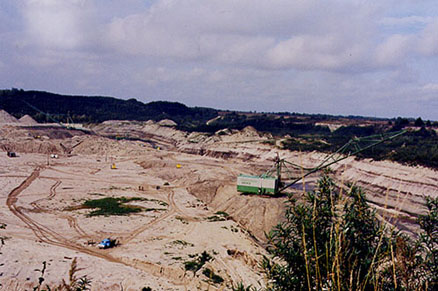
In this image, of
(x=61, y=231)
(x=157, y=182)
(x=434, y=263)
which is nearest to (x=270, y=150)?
(x=157, y=182)

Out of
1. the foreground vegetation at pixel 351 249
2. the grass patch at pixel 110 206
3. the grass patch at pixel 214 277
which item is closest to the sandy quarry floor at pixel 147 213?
the grass patch at pixel 214 277

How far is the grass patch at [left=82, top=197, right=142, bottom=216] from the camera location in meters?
42.5

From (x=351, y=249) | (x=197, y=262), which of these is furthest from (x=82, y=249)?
(x=351, y=249)

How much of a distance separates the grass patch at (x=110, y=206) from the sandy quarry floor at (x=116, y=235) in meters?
1.72

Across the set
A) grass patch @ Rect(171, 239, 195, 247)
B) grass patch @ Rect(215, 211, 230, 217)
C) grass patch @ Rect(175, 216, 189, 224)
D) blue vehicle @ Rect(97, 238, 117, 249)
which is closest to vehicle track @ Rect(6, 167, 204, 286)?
blue vehicle @ Rect(97, 238, 117, 249)

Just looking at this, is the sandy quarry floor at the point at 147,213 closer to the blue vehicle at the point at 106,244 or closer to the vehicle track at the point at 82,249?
the vehicle track at the point at 82,249

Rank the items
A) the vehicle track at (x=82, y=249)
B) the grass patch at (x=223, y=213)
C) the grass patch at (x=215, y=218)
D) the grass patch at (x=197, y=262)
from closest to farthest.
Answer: the vehicle track at (x=82, y=249) → the grass patch at (x=197, y=262) → the grass patch at (x=215, y=218) → the grass patch at (x=223, y=213)

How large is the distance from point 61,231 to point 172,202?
61.5 feet

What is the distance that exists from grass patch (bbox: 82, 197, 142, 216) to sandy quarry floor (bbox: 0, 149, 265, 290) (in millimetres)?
1718

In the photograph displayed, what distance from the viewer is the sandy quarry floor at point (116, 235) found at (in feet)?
73.9

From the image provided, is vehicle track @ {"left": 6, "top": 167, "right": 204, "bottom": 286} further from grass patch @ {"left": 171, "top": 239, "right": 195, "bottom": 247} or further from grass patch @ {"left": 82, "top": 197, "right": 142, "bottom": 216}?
grass patch @ {"left": 171, "top": 239, "right": 195, "bottom": 247}

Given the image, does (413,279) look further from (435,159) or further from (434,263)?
(435,159)

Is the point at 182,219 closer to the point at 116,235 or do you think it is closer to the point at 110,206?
the point at 116,235

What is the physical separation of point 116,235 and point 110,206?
38.6 feet
